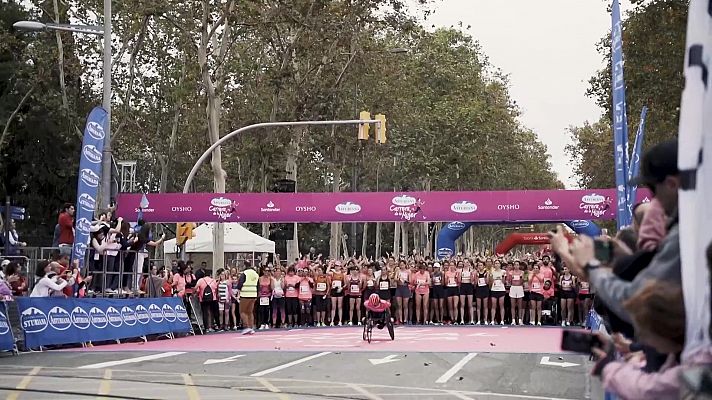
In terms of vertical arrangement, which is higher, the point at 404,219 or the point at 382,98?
the point at 382,98

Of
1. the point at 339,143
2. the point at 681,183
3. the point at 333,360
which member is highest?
the point at 339,143

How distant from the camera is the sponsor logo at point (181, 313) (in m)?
26.7

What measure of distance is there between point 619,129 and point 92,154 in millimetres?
12868

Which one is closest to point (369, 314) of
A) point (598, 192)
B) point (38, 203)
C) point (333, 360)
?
point (333, 360)

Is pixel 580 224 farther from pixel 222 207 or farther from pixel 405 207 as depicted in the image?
pixel 222 207

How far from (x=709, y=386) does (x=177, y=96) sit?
43878mm

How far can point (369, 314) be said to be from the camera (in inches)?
960

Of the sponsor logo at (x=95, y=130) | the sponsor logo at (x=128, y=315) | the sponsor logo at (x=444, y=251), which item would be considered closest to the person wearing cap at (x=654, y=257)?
the sponsor logo at (x=128, y=315)

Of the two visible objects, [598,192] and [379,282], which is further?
[598,192]

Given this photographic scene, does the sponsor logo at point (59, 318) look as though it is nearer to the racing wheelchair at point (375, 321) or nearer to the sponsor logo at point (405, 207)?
the racing wheelchair at point (375, 321)

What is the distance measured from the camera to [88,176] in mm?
23344

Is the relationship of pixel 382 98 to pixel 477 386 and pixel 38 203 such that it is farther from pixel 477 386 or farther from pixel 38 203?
pixel 477 386

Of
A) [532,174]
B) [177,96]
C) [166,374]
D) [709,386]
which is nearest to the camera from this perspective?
[709,386]

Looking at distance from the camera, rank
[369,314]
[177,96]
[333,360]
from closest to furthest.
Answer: [333,360] < [369,314] < [177,96]
